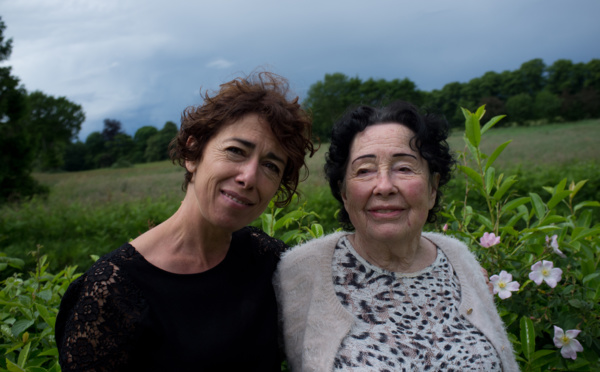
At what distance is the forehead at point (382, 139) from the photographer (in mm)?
1696

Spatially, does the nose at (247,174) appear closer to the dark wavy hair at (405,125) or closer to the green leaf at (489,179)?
the dark wavy hair at (405,125)

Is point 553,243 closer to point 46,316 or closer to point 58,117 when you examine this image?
point 46,316

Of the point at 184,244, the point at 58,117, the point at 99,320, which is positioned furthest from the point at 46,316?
the point at 58,117

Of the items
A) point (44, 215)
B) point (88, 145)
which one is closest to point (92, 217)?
point (44, 215)

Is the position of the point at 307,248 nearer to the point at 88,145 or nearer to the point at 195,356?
the point at 195,356

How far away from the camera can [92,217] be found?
7012 mm

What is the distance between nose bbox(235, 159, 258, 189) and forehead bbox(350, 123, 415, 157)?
1.53 feet

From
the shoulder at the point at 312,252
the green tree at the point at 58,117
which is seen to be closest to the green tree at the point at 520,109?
the shoulder at the point at 312,252

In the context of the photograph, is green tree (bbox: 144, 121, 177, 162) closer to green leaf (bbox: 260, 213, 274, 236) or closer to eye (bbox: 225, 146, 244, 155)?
green leaf (bbox: 260, 213, 274, 236)

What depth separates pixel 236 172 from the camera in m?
1.48

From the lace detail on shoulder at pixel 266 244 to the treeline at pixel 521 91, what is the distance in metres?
24.2

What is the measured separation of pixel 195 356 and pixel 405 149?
1.08m

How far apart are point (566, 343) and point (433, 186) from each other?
32.6 inches

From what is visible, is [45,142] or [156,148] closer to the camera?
[156,148]
